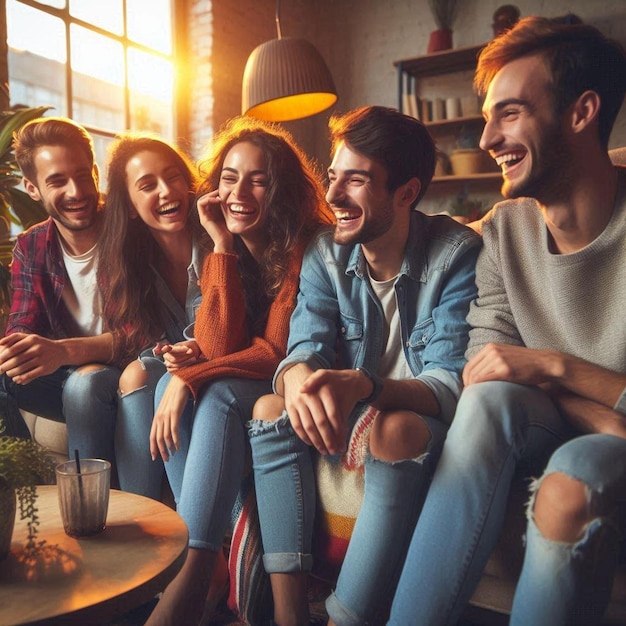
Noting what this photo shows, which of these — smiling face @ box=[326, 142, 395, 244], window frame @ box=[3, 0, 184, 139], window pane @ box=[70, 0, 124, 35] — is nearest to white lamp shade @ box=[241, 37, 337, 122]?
smiling face @ box=[326, 142, 395, 244]

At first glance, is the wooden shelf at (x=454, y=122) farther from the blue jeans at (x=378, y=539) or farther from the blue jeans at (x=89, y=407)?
the blue jeans at (x=378, y=539)

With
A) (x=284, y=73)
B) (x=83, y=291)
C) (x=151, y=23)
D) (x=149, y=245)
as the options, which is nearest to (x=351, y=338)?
(x=149, y=245)

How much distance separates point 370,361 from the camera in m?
1.44

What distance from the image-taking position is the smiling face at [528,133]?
4.05 feet

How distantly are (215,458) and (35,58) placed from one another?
2747mm

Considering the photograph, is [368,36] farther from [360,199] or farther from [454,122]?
[360,199]

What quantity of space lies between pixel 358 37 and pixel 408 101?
873 mm

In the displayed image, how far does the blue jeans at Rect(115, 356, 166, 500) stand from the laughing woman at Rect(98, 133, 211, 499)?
5.0 inches

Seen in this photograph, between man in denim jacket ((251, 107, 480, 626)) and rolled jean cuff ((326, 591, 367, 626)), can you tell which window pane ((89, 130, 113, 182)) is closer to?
man in denim jacket ((251, 107, 480, 626))

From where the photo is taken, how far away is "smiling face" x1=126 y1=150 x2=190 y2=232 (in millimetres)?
1824

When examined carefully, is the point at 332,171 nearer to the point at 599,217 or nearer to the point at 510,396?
the point at 599,217

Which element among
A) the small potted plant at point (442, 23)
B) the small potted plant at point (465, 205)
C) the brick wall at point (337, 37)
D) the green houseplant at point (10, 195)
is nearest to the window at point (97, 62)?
the brick wall at point (337, 37)

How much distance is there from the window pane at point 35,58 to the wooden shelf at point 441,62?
83.0 inches

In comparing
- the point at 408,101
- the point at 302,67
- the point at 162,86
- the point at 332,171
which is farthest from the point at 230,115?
the point at 332,171
